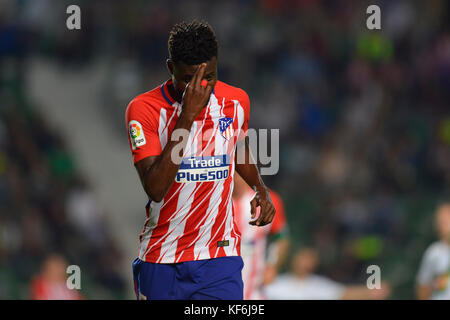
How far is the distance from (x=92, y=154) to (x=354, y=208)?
14.6 ft

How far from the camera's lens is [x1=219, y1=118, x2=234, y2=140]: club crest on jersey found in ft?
12.0

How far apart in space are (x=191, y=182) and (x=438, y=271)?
3.96m

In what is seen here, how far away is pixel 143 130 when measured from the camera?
353 centimetres

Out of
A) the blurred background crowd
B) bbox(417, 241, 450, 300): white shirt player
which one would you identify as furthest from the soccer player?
the blurred background crowd

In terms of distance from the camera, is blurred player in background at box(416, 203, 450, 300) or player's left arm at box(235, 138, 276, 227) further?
Result: blurred player in background at box(416, 203, 450, 300)

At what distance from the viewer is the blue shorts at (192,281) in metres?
3.57

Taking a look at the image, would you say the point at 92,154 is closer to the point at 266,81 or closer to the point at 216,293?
the point at 266,81

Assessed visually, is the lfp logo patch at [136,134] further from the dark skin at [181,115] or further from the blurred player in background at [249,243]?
the blurred player in background at [249,243]

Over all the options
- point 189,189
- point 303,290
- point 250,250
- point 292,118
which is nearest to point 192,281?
point 189,189

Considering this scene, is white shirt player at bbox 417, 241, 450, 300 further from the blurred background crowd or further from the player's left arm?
the player's left arm

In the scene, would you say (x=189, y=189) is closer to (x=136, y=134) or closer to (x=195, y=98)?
(x=136, y=134)

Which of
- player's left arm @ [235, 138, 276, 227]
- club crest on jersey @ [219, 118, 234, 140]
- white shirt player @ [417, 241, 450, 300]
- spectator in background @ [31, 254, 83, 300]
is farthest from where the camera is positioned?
spectator in background @ [31, 254, 83, 300]

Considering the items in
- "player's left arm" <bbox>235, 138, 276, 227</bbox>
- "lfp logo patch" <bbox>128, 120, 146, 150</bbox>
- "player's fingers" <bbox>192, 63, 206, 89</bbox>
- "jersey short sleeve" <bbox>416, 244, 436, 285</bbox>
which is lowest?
"jersey short sleeve" <bbox>416, 244, 436, 285</bbox>
